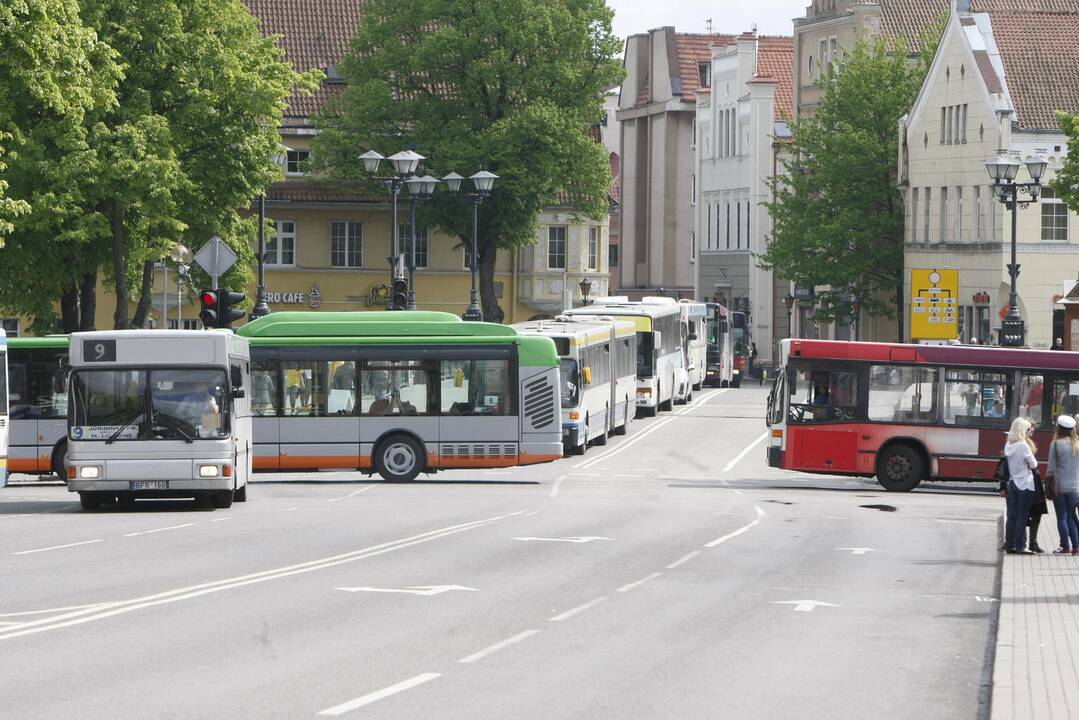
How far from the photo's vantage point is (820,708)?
1196 centimetres

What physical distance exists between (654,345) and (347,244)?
26790 mm

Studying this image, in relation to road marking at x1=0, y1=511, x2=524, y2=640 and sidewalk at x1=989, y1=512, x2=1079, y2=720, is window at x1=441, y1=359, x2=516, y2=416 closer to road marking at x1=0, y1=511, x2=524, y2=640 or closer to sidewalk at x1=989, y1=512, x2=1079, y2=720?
road marking at x1=0, y1=511, x2=524, y2=640

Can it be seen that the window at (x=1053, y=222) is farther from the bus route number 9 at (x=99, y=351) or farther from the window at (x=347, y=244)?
the bus route number 9 at (x=99, y=351)

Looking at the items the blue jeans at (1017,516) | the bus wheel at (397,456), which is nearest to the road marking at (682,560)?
the blue jeans at (1017,516)

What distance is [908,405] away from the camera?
37.1 meters

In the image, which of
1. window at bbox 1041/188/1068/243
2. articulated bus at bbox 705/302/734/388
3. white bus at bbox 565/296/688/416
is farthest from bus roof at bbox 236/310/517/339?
articulated bus at bbox 705/302/734/388

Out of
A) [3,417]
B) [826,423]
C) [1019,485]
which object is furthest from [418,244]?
[1019,485]

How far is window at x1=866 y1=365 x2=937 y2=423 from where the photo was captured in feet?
121

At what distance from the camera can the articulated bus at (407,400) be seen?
3647 cm

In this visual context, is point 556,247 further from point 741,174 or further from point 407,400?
point 407,400

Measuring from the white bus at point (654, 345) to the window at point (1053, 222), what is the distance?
576 inches

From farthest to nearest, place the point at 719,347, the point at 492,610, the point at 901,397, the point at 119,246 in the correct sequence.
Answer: the point at 719,347 < the point at 119,246 < the point at 901,397 < the point at 492,610

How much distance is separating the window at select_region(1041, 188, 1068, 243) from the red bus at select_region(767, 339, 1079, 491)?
1420 inches

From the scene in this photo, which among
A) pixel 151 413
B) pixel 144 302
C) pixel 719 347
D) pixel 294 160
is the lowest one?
pixel 719 347
